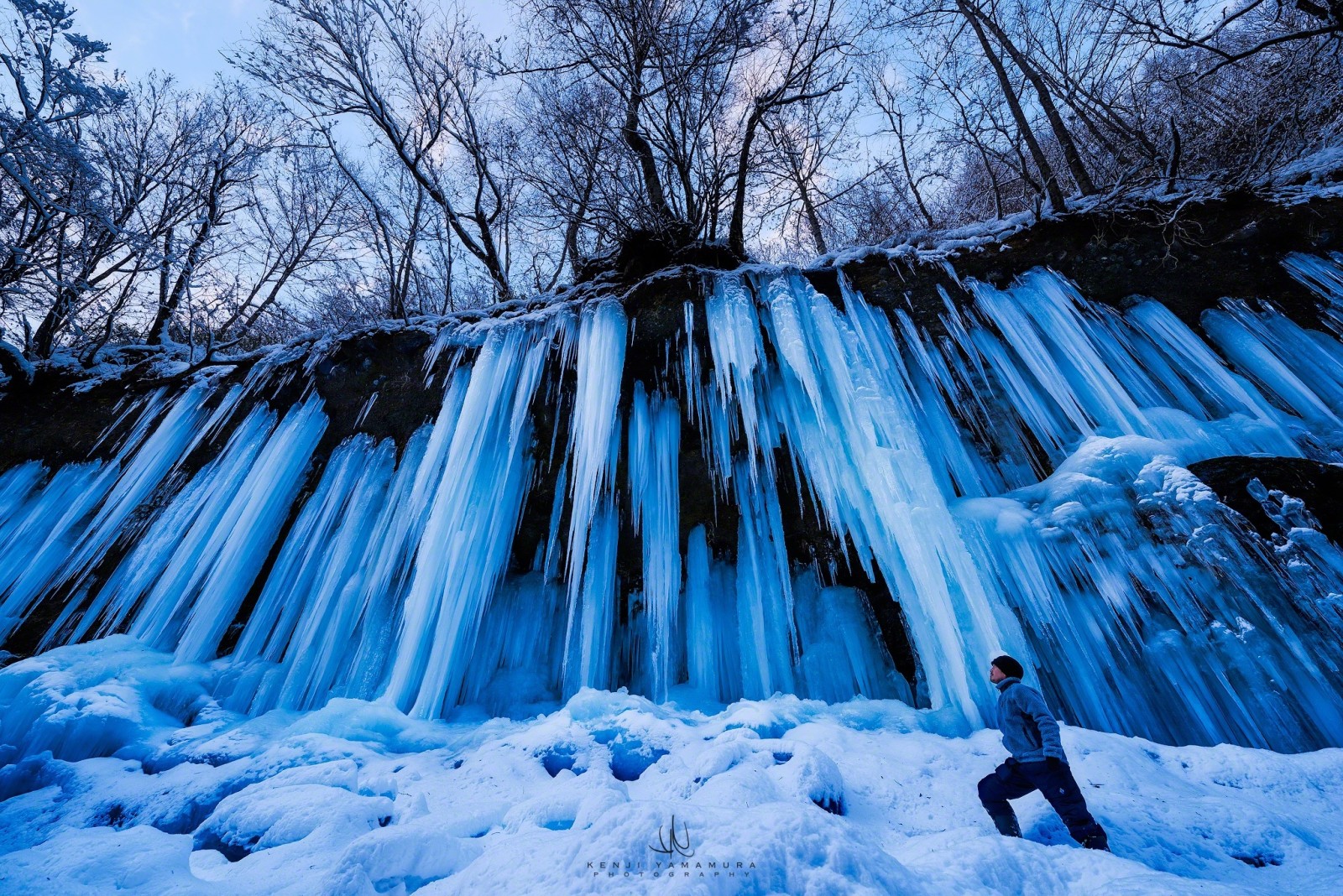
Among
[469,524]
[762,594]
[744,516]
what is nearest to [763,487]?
[744,516]

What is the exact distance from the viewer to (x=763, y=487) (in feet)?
16.1

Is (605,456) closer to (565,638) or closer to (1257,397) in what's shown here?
(565,638)

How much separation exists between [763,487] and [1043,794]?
3.14 meters

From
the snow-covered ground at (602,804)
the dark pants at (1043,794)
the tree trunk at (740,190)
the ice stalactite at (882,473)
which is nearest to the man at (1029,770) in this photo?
the dark pants at (1043,794)

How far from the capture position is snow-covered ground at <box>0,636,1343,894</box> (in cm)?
154

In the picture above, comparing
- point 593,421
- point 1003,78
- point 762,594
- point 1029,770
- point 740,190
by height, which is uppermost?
point 1003,78

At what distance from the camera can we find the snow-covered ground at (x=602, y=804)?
1538mm

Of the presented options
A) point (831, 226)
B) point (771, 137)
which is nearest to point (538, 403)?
point (771, 137)

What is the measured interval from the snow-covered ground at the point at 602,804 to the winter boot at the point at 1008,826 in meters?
0.06

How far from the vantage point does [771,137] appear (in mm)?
8664

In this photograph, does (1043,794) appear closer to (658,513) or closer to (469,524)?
(658,513)

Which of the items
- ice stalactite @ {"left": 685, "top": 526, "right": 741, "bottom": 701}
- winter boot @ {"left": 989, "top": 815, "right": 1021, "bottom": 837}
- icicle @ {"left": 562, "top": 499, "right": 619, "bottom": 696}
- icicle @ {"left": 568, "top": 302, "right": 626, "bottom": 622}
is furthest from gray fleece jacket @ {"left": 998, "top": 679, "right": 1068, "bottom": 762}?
icicle @ {"left": 568, "top": 302, "right": 626, "bottom": 622}
